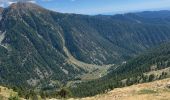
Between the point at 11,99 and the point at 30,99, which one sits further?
the point at 30,99

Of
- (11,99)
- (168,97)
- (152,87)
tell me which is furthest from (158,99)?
(11,99)

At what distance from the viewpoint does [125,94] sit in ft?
453

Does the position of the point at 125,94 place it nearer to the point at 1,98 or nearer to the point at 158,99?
the point at 158,99

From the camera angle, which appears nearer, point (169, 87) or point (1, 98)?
point (1, 98)

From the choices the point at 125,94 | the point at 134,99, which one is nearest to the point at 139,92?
the point at 125,94

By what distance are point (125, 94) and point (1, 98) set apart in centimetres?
4738

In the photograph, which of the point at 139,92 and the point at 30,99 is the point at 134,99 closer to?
the point at 139,92

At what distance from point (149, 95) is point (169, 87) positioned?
58.3 feet

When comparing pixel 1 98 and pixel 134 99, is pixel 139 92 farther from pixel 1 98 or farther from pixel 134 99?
pixel 1 98

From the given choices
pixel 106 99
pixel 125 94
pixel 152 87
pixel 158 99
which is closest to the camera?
pixel 158 99

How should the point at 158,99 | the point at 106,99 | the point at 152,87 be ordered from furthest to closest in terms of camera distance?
the point at 152,87 → the point at 106,99 → the point at 158,99

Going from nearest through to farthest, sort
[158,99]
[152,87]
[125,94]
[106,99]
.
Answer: [158,99]
[106,99]
[125,94]
[152,87]

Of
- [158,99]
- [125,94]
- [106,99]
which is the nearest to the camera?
[158,99]

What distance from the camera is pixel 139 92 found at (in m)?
141
